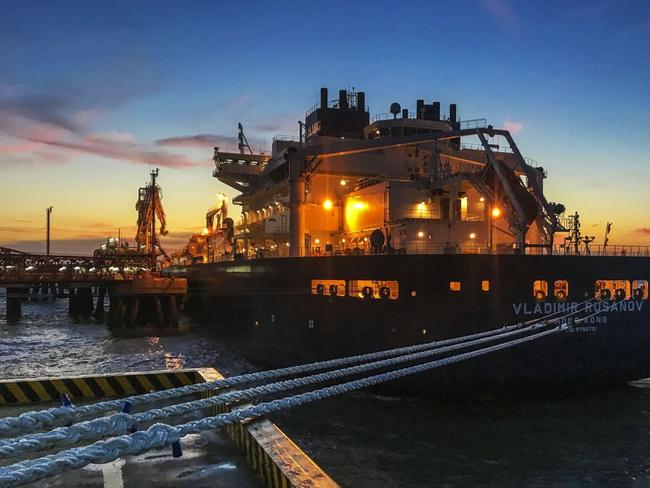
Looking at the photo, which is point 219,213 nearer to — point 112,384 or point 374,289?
point 374,289

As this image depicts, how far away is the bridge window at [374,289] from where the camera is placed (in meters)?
18.3

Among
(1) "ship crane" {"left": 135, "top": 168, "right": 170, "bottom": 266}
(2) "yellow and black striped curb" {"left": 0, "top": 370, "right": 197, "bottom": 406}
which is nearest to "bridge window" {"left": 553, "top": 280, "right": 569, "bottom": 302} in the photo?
(2) "yellow and black striped curb" {"left": 0, "top": 370, "right": 197, "bottom": 406}

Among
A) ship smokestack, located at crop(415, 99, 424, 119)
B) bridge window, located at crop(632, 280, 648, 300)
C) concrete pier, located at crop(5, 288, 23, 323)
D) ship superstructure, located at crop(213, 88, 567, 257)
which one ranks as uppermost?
ship smokestack, located at crop(415, 99, 424, 119)

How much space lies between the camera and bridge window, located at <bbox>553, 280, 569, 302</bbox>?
17.5 m

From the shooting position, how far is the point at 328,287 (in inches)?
805

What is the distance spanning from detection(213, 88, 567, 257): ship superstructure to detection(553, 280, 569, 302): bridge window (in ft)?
4.82

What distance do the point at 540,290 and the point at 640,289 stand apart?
3896 millimetres

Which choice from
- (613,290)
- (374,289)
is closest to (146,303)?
(374,289)

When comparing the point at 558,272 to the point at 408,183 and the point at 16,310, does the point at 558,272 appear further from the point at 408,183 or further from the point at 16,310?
the point at 16,310

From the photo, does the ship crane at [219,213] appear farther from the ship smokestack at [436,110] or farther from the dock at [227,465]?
the dock at [227,465]

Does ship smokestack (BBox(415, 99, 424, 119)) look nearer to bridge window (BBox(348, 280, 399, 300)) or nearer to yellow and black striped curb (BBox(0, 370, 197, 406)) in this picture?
bridge window (BBox(348, 280, 399, 300))

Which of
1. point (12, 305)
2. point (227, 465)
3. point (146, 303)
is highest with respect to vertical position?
point (227, 465)

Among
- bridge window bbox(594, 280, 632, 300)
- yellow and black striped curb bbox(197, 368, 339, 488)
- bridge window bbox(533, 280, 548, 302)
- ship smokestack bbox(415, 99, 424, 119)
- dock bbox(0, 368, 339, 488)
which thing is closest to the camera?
yellow and black striped curb bbox(197, 368, 339, 488)

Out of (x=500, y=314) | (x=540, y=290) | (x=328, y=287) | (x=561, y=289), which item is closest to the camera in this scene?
(x=500, y=314)
